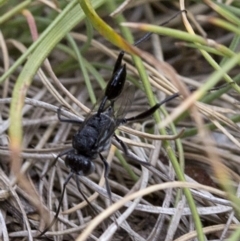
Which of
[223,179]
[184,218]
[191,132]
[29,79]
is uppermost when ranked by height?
[29,79]

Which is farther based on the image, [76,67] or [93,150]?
[76,67]

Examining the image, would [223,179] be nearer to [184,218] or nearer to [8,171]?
[184,218]

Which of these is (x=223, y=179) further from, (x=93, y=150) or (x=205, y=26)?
(x=205, y=26)

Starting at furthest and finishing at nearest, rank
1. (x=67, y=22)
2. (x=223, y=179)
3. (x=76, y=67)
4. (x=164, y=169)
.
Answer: (x=76, y=67) < (x=164, y=169) < (x=67, y=22) < (x=223, y=179)

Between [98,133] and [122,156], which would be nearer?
[98,133]

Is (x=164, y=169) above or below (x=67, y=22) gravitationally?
below

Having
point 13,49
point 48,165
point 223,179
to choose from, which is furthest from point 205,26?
point 223,179

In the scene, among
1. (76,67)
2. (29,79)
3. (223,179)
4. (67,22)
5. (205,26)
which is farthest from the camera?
(205,26)
